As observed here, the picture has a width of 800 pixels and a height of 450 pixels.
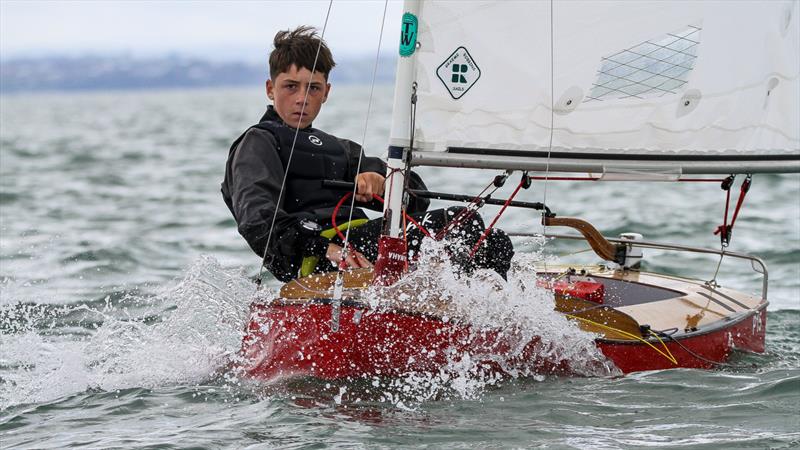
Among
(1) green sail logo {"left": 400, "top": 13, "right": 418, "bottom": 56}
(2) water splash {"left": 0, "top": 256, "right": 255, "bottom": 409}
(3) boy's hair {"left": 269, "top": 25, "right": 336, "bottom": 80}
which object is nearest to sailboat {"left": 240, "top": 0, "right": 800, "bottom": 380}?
(1) green sail logo {"left": 400, "top": 13, "right": 418, "bottom": 56}

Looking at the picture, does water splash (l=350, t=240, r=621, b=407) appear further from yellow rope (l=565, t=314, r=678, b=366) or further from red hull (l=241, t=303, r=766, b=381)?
yellow rope (l=565, t=314, r=678, b=366)

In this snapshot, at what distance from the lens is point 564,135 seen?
186 inches

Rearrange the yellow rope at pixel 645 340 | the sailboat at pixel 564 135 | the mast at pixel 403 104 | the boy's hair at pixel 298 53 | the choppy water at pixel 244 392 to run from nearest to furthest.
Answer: the choppy water at pixel 244 392, the sailboat at pixel 564 135, the mast at pixel 403 104, the yellow rope at pixel 645 340, the boy's hair at pixel 298 53

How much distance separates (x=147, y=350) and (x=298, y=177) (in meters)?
0.97

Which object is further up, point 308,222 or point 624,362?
point 308,222

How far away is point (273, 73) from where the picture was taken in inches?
196

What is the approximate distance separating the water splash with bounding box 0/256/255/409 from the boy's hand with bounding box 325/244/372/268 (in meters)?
0.38

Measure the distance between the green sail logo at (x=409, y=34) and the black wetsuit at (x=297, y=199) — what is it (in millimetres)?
523

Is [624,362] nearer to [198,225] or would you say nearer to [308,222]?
[308,222]

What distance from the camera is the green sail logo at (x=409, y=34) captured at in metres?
4.38

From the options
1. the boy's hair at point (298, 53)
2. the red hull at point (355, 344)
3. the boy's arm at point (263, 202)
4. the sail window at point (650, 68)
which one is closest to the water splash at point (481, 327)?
the red hull at point (355, 344)

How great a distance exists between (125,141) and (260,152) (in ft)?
80.6

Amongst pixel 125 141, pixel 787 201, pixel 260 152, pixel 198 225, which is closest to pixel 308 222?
pixel 260 152

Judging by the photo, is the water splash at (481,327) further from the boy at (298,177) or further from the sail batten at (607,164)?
the sail batten at (607,164)
